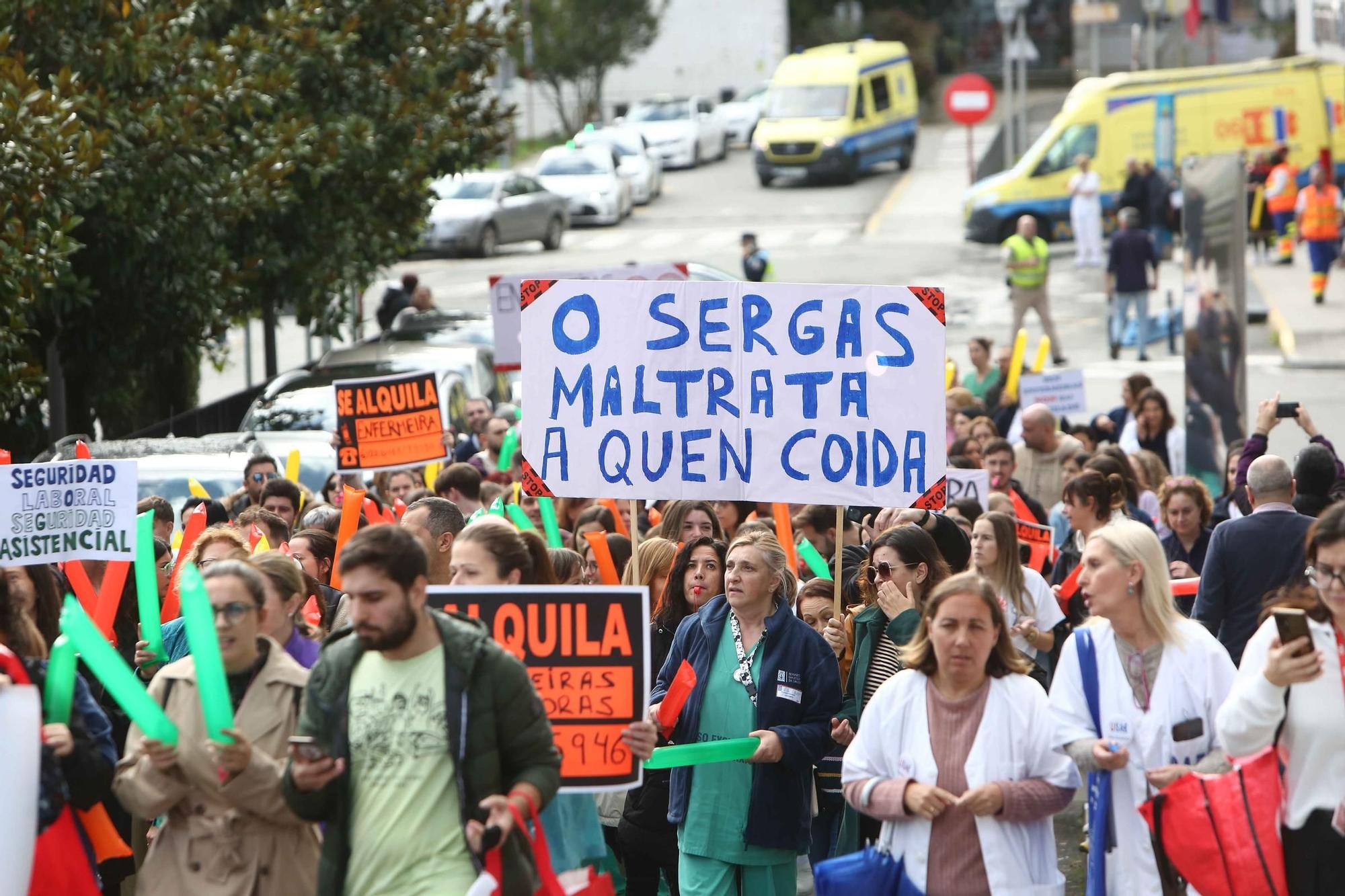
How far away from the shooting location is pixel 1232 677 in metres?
5.47

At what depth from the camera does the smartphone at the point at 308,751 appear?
4617 millimetres

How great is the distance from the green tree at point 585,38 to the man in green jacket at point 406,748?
45940 millimetres

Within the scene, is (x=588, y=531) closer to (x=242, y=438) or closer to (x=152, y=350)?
(x=242, y=438)

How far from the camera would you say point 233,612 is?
502 cm

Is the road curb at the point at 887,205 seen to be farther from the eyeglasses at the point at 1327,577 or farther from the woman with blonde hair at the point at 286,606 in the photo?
the eyeglasses at the point at 1327,577

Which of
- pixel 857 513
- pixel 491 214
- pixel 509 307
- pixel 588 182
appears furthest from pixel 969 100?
pixel 857 513

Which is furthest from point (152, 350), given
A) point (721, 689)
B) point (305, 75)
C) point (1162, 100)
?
point (1162, 100)

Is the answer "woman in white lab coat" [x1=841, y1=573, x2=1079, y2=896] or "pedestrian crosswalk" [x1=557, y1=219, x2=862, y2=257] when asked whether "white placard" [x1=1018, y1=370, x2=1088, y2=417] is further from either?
"pedestrian crosswalk" [x1=557, y1=219, x2=862, y2=257]

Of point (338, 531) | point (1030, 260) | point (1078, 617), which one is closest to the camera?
point (338, 531)

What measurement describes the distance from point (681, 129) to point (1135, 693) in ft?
136

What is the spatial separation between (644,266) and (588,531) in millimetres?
7456

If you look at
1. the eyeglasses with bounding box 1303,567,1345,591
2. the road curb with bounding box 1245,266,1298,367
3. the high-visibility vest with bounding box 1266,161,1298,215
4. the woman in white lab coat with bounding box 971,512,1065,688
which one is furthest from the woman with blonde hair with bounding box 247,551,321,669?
the high-visibility vest with bounding box 1266,161,1298,215

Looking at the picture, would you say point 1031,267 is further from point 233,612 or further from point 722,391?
point 233,612

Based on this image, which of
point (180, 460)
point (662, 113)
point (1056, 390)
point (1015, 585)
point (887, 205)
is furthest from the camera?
point (662, 113)
